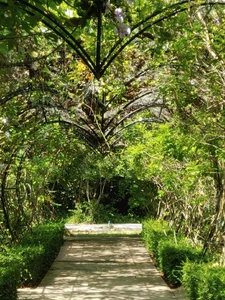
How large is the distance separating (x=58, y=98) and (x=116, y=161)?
6660 mm

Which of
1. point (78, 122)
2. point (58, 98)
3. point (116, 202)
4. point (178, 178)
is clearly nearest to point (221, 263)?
point (178, 178)

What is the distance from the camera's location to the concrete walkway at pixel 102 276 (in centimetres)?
638

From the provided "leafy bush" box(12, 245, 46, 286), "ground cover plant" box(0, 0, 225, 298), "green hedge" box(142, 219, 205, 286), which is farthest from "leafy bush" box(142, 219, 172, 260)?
"leafy bush" box(12, 245, 46, 286)

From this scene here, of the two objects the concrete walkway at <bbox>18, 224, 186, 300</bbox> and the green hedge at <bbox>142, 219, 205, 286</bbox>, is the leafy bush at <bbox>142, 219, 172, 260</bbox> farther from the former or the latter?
the green hedge at <bbox>142, 219, 205, 286</bbox>

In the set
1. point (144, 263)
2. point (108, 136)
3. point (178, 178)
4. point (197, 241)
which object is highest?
point (108, 136)

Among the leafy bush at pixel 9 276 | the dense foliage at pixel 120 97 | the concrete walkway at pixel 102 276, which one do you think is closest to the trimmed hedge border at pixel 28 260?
the leafy bush at pixel 9 276

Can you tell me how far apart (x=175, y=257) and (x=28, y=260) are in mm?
1926

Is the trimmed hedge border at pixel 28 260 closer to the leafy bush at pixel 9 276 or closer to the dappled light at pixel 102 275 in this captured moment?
the leafy bush at pixel 9 276

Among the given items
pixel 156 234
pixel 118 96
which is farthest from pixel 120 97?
pixel 156 234

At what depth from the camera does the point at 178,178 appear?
7.45 meters

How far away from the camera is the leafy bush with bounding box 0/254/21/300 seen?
16.4ft

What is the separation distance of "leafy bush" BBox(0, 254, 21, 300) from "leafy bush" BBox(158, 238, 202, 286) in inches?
79.5

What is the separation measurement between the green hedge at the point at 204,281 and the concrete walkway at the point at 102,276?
0.63m

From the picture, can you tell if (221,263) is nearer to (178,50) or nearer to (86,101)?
(178,50)
